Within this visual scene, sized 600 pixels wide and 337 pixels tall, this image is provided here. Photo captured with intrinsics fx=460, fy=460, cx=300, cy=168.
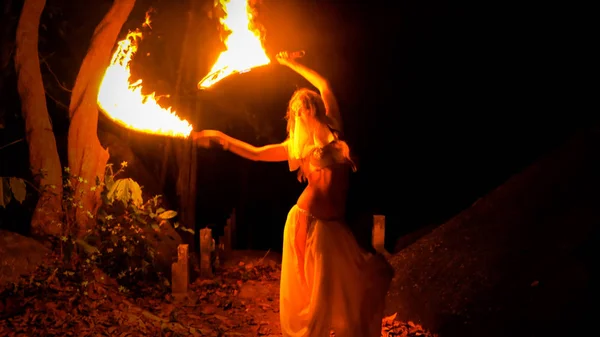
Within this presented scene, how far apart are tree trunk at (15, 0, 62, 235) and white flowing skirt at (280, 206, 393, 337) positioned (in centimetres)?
312

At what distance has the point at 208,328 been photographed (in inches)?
205

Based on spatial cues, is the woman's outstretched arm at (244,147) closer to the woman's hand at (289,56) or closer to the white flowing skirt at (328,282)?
the white flowing skirt at (328,282)

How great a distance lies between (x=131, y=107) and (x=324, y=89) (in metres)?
2.44

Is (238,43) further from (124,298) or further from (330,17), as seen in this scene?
(330,17)

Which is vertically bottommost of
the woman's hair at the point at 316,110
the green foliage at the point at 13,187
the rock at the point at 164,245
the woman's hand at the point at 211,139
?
the rock at the point at 164,245

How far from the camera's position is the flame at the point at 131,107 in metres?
5.57

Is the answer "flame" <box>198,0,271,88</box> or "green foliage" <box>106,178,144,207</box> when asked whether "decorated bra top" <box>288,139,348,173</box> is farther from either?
"green foliage" <box>106,178,144,207</box>

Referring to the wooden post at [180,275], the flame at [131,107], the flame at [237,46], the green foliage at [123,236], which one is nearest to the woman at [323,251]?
the flame at [237,46]

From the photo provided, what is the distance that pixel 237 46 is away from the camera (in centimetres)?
543

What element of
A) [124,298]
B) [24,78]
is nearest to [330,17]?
[24,78]

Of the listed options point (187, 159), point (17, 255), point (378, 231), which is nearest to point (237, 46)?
point (187, 159)

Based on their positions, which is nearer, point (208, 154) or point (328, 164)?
point (328, 164)

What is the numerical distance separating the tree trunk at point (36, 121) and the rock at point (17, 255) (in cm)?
24

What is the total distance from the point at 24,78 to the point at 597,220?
7.05 metres
